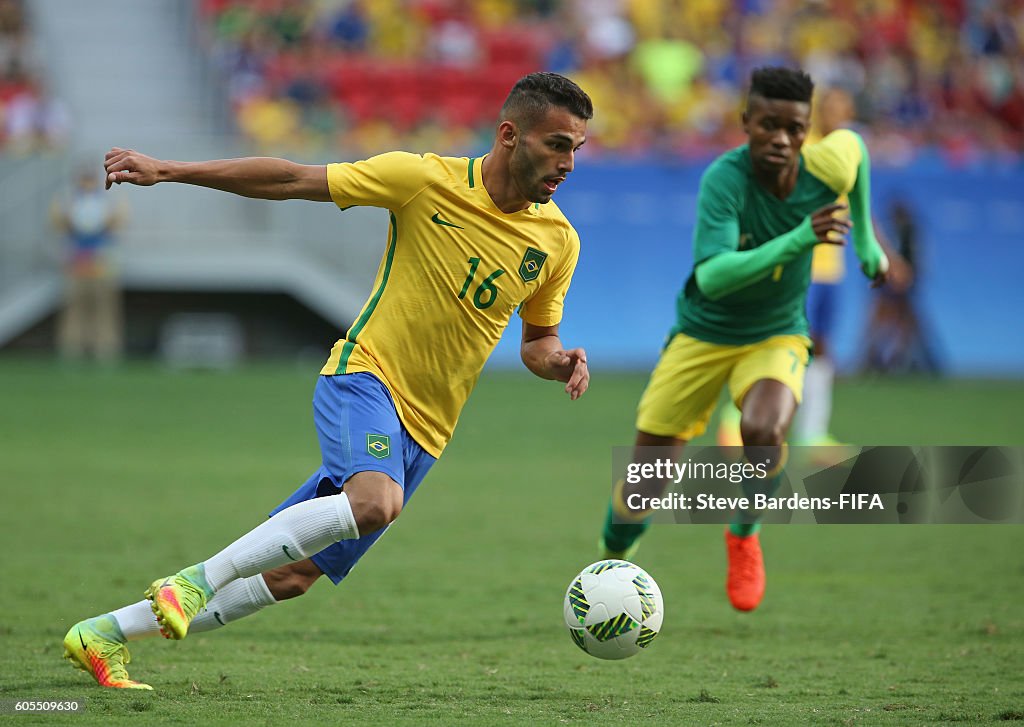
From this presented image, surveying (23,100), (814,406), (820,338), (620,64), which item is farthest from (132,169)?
(620,64)

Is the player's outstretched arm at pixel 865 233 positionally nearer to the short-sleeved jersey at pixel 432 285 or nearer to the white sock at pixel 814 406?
the short-sleeved jersey at pixel 432 285

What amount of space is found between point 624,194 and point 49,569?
46.3ft

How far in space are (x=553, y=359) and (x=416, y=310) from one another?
600 mm

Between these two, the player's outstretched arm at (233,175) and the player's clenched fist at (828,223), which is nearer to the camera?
the player's outstretched arm at (233,175)

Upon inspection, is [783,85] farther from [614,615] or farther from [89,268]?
[89,268]

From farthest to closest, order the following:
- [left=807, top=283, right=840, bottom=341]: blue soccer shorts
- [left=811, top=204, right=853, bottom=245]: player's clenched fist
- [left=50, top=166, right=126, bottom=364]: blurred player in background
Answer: [left=50, top=166, right=126, bottom=364]: blurred player in background, [left=807, top=283, right=840, bottom=341]: blue soccer shorts, [left=811, top=204, right=853, bottom=245]: player's clenched fist

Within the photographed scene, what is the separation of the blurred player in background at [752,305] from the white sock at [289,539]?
8.34ft

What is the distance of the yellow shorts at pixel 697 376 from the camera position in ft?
24.2

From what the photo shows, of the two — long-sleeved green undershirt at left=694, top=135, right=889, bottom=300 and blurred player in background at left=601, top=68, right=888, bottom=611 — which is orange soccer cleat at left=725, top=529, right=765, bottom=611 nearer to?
blurred player in background at left=601, top=68, right=888, bottom=611

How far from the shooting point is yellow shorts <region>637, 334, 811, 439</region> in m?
7.36

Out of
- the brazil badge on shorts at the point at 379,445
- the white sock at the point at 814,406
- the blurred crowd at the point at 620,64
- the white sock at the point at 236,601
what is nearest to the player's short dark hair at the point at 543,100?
the brazil badge on shorts at the point at 379,445

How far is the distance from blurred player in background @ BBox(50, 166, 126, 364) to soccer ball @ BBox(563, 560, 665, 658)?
51.4 feet

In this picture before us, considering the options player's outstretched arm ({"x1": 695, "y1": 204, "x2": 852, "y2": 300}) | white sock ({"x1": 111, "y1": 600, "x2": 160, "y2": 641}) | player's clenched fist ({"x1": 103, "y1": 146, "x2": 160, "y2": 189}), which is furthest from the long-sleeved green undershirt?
white sock ({"x1": 111, "y1": 600, "x2": 160, "y2": 641})

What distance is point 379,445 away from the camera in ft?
17.4
